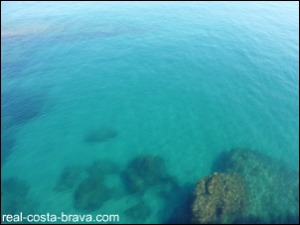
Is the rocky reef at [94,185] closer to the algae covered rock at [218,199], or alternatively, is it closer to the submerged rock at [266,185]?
the algae covered rock at [218,199]

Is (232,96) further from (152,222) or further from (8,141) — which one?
(8,141)

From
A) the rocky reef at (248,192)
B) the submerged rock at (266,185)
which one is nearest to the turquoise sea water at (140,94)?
the submerged rock at (266,185)

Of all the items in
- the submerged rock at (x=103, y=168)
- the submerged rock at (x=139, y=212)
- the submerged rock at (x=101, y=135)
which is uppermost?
the submerged rock at (x=101, y=135)

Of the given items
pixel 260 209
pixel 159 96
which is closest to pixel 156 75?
pixel 159 96

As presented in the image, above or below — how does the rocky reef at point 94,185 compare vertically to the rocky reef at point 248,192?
below

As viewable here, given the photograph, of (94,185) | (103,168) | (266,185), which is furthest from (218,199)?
(94,185)

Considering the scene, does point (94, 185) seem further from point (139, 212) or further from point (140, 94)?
point (140, 94)
